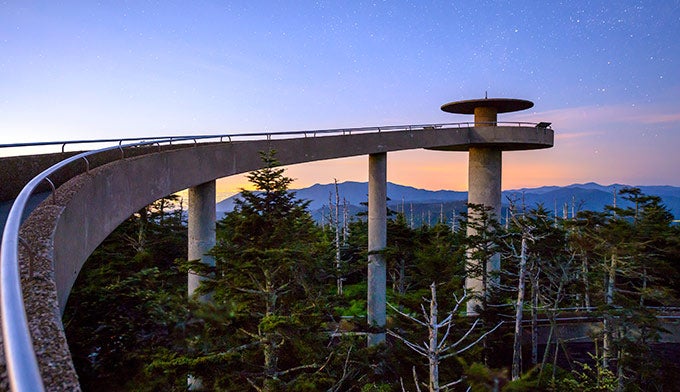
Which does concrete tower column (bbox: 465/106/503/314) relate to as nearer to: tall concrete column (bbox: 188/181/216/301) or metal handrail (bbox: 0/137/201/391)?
tall concrete column (bbox: 188/181/216/301)

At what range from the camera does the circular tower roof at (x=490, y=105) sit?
71.5 ft

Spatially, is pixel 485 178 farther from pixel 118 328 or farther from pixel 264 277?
pixel 118 328

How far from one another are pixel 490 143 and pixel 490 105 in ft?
6.91

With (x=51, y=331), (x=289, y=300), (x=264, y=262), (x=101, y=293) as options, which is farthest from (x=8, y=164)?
(x=51, y=331)

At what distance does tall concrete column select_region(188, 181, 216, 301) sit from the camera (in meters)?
12.4

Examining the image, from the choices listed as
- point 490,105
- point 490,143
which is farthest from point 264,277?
point 490,105

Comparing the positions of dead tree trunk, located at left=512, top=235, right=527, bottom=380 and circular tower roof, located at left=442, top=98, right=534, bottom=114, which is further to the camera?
circular tower roof, located at left=442, top=98, right=534, bottom=114

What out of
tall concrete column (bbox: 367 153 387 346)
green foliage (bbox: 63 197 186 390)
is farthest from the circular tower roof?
green foliage (bbox: 63 197 186 390)

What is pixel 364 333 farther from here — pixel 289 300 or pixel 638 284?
pixel 638 284

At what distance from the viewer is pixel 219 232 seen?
41.7 ft

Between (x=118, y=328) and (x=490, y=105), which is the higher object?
(x=490, y=105)

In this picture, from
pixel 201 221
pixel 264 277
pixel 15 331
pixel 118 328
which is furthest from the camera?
pixel 201 221

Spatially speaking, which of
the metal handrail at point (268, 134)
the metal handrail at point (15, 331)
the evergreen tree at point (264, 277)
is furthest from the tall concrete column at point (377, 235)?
the metal handrail at point (15, 331)

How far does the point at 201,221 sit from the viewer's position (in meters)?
12.6
